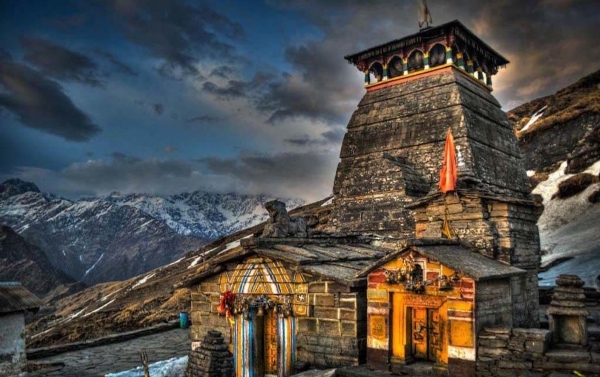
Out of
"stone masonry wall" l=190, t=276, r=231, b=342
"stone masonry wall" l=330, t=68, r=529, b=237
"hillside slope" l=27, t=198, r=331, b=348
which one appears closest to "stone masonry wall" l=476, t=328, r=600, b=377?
"stone masonry wall" l=190, t=276, r=231, b=342

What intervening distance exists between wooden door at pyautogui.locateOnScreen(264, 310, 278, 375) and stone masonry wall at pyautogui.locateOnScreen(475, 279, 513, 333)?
18.4 feet

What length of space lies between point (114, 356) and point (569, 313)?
13.6 meters

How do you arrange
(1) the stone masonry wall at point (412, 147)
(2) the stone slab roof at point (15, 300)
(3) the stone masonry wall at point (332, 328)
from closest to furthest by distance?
1. (3) the stone masonry wall at point (332, 328)
2. (2) the stone slab roof at point (15, 300)
3. (1) the stone masonry wall at point (412, 147)

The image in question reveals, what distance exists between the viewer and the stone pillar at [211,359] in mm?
13586

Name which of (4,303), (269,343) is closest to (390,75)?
(269,343)

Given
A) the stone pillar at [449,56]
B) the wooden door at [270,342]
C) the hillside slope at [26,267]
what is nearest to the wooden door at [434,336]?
the wooden door at [270,342]

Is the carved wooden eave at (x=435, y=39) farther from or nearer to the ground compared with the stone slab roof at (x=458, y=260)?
farther from the ground

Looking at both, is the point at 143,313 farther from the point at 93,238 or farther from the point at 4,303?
the point at 93,238

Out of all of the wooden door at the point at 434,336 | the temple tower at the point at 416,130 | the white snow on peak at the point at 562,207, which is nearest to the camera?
the wooden door at the point at 434,336

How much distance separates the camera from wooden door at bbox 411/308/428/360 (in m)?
11.0

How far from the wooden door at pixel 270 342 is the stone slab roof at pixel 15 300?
19.3 feet

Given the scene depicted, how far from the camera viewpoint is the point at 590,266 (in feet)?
73.7

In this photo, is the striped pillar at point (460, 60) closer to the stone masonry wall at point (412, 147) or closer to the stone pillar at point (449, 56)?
the stone masonry wall at point (412, 147)

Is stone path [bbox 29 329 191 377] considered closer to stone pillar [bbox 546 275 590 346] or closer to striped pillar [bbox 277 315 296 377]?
striped pillar [bbox 277 315 296 377]
